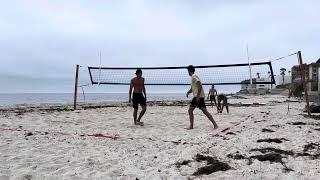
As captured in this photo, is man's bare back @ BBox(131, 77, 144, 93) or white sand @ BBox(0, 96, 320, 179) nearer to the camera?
white sand @ BBox(0, 96, 320, 179)

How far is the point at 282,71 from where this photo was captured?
3295 inches

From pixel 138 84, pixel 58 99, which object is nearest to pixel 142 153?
pixel 138 84

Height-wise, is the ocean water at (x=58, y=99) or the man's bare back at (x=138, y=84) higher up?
the man's bare back at (x=138, y=84)

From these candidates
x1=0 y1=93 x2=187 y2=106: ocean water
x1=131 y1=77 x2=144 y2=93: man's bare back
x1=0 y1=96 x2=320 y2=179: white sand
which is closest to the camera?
x1=0 y1=96 x2=320 y2=179: white sand

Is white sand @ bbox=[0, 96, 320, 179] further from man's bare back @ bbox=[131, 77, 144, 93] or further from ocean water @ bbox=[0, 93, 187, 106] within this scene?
ocean water @ bbox=[0, 93, 187, 106]

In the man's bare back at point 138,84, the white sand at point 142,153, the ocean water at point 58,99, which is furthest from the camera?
the ocean water at point 58,99

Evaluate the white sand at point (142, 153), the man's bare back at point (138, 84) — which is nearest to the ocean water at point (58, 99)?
the man's bare back at point (138, 84)

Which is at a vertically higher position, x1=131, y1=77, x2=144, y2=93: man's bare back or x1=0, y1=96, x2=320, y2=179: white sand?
x1=131, y1=77, x2=144, y2=93: man's bare back

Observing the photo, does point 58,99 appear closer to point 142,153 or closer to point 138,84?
point 138,84

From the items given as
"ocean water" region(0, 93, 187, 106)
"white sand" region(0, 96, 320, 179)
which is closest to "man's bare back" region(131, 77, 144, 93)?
"white sand" region(0, 96, 320, 179)

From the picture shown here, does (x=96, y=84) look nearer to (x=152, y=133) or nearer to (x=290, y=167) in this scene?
(x=152, y=133)

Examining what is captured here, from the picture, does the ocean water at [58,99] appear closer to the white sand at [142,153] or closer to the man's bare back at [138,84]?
the man's bare back at [138,84]

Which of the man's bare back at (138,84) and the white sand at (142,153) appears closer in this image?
the white sand at (142,153)

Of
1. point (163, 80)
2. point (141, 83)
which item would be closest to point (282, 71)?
point (163, 80)
